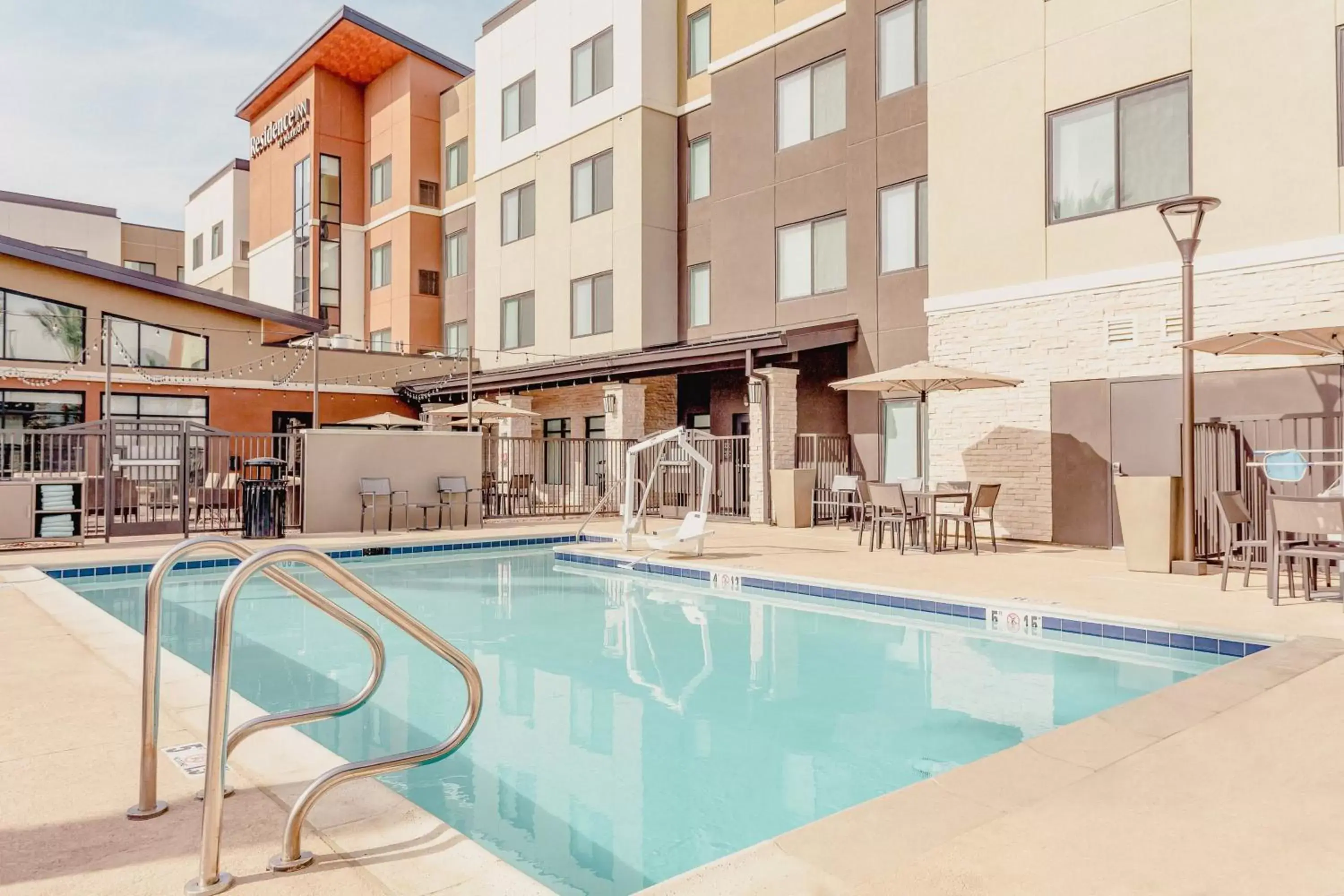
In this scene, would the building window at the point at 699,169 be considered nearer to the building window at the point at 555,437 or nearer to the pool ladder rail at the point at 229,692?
the building window at the point at 555,437

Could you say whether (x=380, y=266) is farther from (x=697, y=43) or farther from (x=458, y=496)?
(x=458, y=496)

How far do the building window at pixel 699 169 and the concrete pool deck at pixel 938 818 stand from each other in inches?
636

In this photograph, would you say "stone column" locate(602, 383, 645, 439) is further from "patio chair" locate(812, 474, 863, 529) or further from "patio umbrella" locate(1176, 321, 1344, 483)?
"patio umbrella" locate(1176, 321, 1344, 483)

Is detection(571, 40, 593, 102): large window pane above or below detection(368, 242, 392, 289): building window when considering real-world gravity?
above

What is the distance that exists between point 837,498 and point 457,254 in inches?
648

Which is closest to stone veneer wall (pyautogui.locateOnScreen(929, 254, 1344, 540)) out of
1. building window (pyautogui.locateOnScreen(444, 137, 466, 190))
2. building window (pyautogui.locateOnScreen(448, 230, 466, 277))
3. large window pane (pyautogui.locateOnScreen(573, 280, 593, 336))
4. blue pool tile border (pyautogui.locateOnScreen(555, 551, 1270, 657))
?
blue pool tile border (pyautogui.locateOnScreen(555, 551, 1270, 657))

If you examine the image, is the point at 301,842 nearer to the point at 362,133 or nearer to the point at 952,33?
the point at 952,33

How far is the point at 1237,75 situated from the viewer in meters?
10.0

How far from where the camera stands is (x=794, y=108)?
1652cm

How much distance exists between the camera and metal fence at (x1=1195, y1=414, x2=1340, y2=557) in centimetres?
909

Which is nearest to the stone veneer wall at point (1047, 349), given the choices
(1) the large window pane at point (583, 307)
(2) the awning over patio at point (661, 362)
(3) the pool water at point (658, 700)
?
(2) the awning over patio at point (661, 362)

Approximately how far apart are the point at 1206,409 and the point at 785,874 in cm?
1008

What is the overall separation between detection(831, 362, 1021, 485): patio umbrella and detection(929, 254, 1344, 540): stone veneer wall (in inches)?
17.4

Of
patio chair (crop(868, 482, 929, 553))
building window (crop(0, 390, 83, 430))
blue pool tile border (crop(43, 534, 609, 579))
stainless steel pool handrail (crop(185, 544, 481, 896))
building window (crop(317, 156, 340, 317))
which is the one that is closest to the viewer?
stainless steel pool handrail (crop(185, 544, 481, 896))
